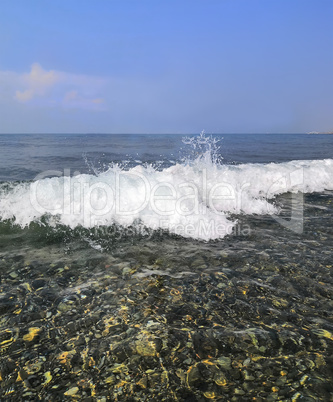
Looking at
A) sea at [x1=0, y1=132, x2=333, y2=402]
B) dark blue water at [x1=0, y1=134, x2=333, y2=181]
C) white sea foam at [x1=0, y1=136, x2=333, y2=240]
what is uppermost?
dark blue water at [x1=0, y1=134, x2=333, y2=181]

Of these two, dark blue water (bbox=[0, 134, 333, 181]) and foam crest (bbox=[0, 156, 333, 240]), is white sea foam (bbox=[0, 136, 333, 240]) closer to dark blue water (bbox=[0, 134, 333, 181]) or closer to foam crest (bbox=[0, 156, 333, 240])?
foam crest (bbox=[0, 156, 333, 240])

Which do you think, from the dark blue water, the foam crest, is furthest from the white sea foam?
the dark blue water

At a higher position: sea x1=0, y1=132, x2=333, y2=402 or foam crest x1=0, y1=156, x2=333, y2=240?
foam crest x1=0, y1=156, x2=333, y2=240

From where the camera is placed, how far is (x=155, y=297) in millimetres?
3121

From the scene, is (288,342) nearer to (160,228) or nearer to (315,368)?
(315,368)

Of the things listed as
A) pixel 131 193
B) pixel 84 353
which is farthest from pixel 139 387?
pixel 131 193

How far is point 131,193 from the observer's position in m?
6.36

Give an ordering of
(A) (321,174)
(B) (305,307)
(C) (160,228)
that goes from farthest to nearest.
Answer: (A) (321,174), (C) (160,228), (B) (305,307)

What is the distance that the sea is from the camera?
2.08 m

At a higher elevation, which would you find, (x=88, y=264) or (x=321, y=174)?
(x=321, y=174)

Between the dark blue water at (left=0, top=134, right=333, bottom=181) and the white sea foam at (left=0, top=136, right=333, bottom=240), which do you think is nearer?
the white sea foam at (left=0, top=136, right=333, bottom=240)

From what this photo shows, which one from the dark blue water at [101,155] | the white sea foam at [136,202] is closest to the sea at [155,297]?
the white sea foam at [136,202]

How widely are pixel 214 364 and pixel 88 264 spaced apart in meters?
2.34

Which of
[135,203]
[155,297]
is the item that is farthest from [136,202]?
[155,297]
